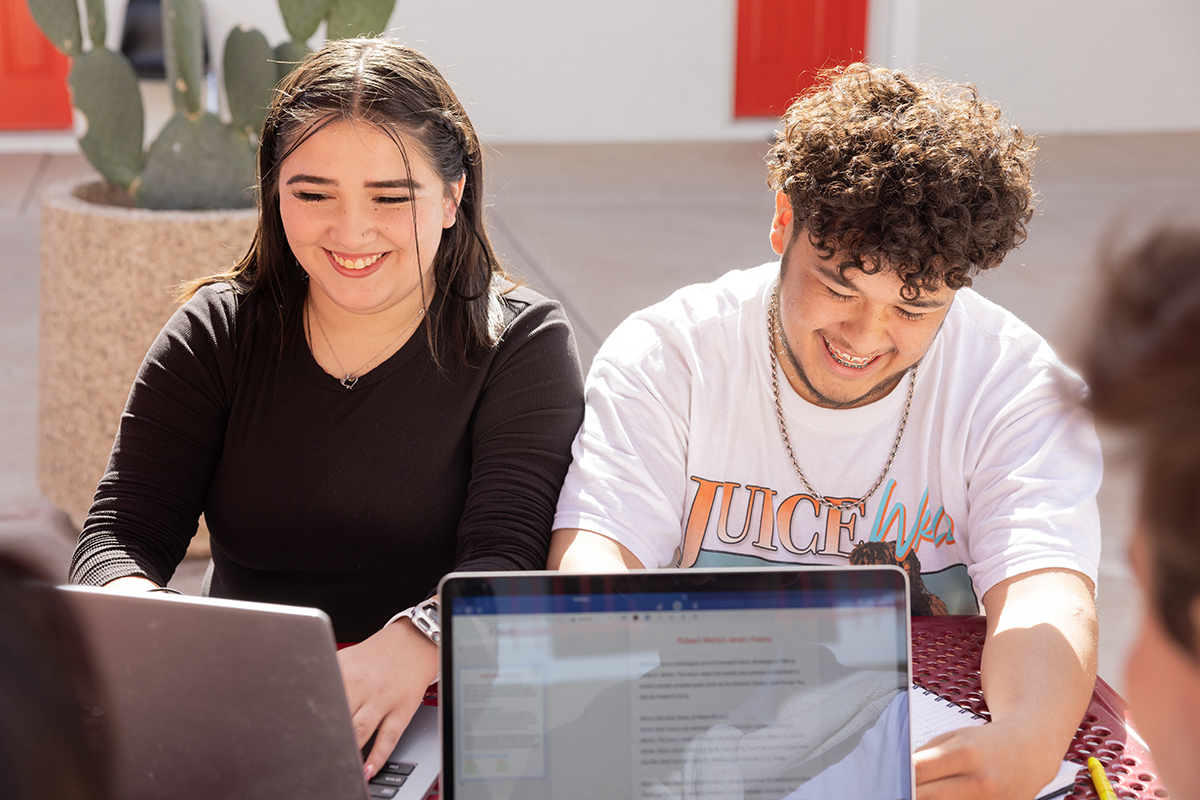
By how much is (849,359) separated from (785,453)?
5.9 inches

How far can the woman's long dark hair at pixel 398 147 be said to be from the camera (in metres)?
1.52

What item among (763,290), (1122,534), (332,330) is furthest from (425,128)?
(1122,534)

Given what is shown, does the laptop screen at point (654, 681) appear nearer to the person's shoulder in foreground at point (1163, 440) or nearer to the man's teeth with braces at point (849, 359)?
the person's shoulder in foreground at point (1163, 440)

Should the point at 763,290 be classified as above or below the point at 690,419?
above

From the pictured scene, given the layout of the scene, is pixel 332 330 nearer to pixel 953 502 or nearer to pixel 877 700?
pixel 953 502

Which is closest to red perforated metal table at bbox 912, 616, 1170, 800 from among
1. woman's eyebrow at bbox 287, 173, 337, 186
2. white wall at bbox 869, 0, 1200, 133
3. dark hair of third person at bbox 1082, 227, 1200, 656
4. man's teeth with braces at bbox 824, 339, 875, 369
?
man's teeth with braces at bbox 824, 339, 875, 369

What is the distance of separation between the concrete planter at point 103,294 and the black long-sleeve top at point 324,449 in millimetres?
1151

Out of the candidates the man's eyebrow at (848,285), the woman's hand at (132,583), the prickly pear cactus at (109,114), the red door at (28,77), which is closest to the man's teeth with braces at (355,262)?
the woman's hand at (132,583)

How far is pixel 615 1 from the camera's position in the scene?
24.5ft

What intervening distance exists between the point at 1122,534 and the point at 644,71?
7.37 m

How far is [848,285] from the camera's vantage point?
1.36m

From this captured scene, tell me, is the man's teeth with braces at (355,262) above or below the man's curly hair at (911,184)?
below

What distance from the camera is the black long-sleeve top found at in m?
1.53

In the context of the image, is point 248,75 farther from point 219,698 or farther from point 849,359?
point 219,698
